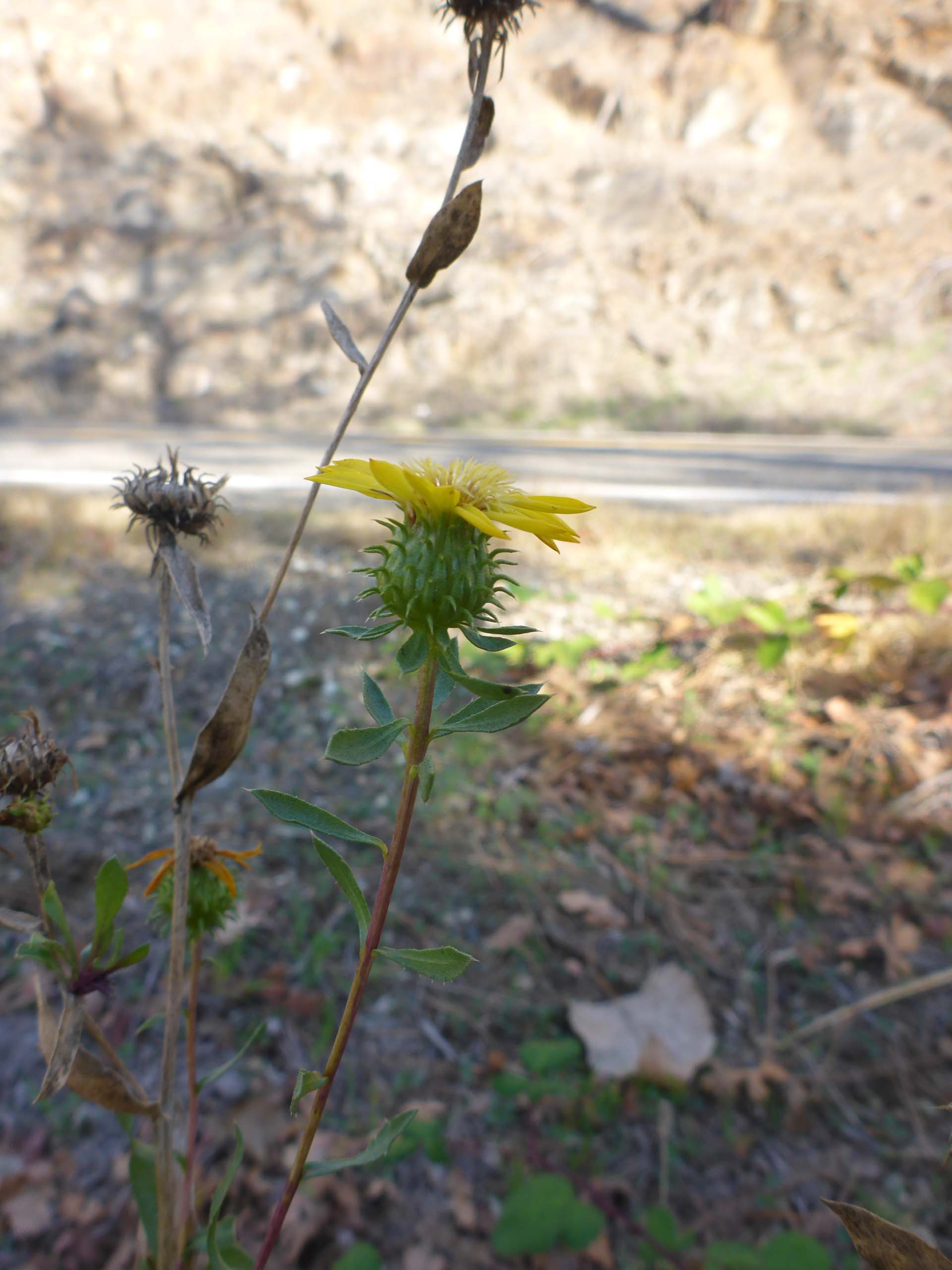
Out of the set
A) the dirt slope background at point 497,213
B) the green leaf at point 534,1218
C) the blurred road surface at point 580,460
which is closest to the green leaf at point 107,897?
the green leaf at point 534,1218

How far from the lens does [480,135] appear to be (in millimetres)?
690

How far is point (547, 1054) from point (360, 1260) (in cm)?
51

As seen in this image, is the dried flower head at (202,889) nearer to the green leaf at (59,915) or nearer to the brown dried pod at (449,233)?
the green leaf at (59,915)

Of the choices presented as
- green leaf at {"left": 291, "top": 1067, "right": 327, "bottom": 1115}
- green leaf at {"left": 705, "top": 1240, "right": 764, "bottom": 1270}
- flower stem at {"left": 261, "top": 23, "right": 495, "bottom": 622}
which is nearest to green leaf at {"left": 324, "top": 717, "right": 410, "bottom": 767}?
flower stem at {"left": 261, "top": 23, "right": 495, "bottom": 622}

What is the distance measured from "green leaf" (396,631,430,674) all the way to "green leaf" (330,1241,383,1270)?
1.11 m

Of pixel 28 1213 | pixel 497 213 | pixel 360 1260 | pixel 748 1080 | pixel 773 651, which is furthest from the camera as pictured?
pixel 497 213

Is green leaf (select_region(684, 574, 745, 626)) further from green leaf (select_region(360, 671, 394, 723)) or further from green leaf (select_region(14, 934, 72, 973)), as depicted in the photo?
green leaf (select_region(14, 934, 72, 973))

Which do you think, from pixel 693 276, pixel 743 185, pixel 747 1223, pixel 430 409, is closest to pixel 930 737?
pixel 747 1223

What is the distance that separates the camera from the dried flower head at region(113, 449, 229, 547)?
804 mm

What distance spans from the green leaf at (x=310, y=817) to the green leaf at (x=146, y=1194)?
0.59 metres

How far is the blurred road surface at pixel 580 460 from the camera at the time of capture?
30.3 ft

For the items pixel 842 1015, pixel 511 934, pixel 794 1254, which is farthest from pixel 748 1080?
pixel 511 934

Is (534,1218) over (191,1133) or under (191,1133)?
under

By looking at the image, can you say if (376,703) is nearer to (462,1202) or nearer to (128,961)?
(128,961)
